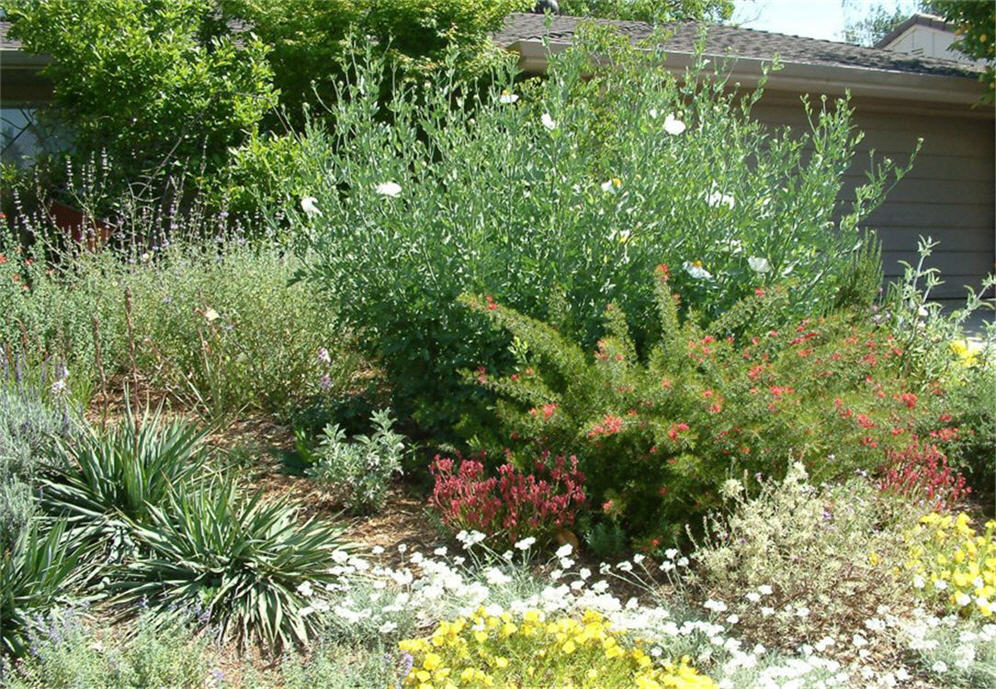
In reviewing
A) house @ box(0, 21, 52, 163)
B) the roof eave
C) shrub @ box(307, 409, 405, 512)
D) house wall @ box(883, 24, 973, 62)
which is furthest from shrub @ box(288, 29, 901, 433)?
house wall @ box(883, 24, 973, 62)

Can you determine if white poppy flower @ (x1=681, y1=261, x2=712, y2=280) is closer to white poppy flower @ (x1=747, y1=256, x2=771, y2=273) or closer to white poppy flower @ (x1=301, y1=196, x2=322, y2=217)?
white poppy flower @ (x1=747, y1=256, x2=771, y2=273)

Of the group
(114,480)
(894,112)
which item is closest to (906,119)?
(894,112)

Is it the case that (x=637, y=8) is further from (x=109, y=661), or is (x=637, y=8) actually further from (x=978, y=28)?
(x=109, y=661)

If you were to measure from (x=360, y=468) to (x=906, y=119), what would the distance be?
11701 millimetres

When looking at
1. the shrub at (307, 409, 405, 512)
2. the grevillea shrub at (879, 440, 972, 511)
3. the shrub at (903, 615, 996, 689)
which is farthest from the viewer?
the shrub at (307, 409, 405, 512)

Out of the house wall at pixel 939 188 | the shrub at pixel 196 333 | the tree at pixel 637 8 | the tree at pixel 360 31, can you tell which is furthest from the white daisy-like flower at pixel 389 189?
the tree at pixel 637 8

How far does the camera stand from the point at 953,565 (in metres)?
4.49

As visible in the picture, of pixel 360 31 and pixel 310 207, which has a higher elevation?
pixel 360 31

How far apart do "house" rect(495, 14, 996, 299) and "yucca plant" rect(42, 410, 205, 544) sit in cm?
845

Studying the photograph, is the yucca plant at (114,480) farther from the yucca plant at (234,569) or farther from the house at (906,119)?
the house at (906,119)

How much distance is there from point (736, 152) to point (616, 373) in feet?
5.92

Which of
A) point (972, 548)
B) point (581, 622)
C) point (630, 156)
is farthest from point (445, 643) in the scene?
point (630, 156)

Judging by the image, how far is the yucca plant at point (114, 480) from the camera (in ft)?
14.9

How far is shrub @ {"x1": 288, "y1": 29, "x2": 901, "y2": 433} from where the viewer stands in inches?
211
